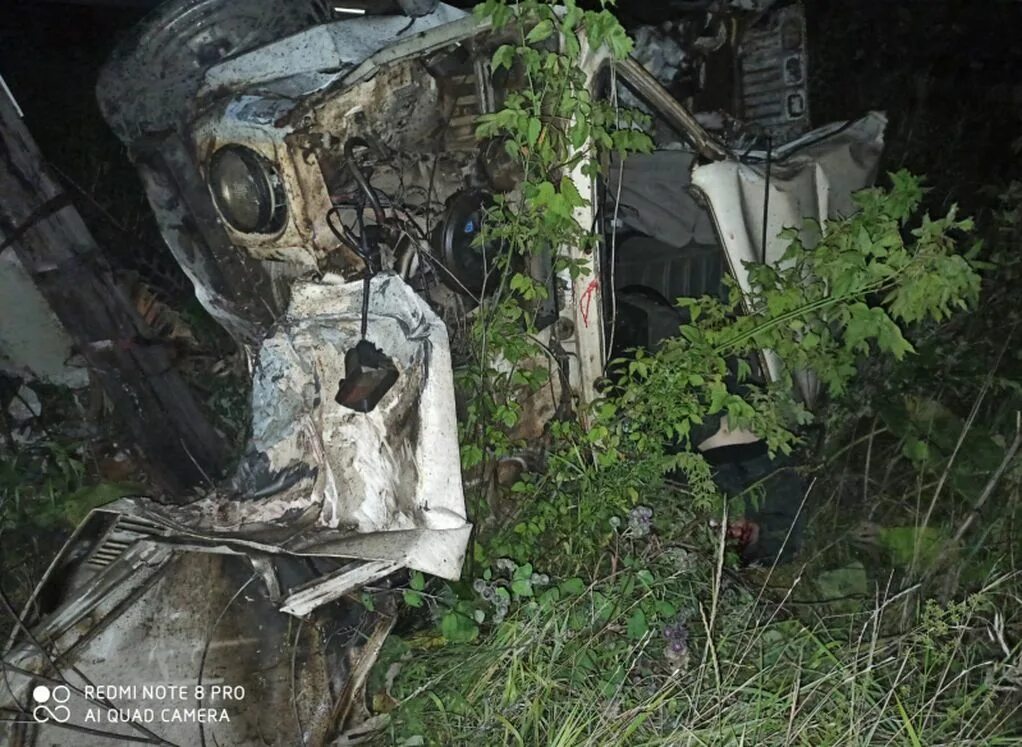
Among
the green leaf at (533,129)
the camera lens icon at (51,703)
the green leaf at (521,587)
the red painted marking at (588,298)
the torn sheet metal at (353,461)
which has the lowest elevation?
the camera lens icon at (51,703)

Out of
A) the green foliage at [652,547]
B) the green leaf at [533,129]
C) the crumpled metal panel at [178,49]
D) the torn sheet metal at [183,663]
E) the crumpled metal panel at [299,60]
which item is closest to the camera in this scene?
the green foliage at [652,547]

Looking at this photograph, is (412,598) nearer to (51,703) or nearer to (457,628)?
(457,628)

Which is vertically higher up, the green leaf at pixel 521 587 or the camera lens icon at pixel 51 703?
the green leaf at pixel 521 587

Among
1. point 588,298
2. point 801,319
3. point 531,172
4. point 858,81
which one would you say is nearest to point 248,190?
point 531,172

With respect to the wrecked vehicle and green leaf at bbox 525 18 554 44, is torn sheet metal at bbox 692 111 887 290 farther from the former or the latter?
green leaf at bbox 525 18 554 44

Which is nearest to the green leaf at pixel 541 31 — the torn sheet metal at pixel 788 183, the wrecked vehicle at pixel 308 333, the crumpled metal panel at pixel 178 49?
the wrecked vehicle at pixel 308 333

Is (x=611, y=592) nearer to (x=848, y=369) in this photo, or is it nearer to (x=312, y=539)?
(x=312, y=539)

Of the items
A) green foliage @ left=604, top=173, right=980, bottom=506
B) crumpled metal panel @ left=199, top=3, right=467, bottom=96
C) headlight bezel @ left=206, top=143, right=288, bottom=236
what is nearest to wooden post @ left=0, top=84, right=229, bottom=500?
crumpled metal panel @ left=199, top=3, right=467, bottom=96

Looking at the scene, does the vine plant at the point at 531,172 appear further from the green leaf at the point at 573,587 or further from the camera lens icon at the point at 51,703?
the camera lens icon at the point at 51,703

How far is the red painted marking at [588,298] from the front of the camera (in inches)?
122

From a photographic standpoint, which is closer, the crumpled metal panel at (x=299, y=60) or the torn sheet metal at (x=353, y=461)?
the torn sheet metal at (x=353, y=461)

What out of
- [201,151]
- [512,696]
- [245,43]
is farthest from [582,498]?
[245,43]

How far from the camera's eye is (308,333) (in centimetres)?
284

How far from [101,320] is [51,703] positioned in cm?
179
